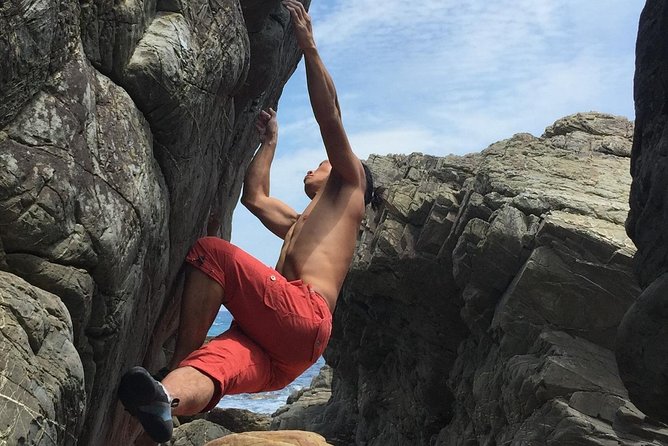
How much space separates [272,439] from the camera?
7.91m

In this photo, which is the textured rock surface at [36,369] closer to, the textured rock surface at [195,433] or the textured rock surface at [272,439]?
the textured rock surface at [272,439]

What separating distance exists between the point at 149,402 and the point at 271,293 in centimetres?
172

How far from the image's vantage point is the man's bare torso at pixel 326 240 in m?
7.39

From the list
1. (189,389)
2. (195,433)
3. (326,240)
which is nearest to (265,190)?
(326,240)

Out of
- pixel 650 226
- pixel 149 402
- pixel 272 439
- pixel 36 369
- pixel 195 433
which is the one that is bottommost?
pixel 195 433

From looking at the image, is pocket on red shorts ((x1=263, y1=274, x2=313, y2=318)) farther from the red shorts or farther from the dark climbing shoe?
the dark climbing shoe

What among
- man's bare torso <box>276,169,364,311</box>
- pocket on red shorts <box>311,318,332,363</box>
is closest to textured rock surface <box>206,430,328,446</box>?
pocket on red shorts <box>311,318,332,363</box>

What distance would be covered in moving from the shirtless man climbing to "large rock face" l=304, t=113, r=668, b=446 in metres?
5.21

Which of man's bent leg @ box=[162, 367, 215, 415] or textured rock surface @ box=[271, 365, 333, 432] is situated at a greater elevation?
man's bent leg @ box=[162, 367, 215, 415]

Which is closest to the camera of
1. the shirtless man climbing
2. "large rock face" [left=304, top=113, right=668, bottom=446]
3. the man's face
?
the shirtless man climbing

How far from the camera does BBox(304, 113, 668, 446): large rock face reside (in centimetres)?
1191

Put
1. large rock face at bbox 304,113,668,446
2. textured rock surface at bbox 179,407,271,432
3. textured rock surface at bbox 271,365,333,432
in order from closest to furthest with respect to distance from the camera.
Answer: large rock face at bbox 304,113,668,446
textured rock surface at bbox 179,407,271,432
textured rock surface at bbox 271,365,333,432

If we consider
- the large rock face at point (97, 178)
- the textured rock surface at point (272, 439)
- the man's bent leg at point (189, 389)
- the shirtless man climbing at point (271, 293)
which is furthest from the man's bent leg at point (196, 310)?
the textured rock surface at point (272, 439)

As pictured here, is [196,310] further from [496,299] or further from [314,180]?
[496,299]
